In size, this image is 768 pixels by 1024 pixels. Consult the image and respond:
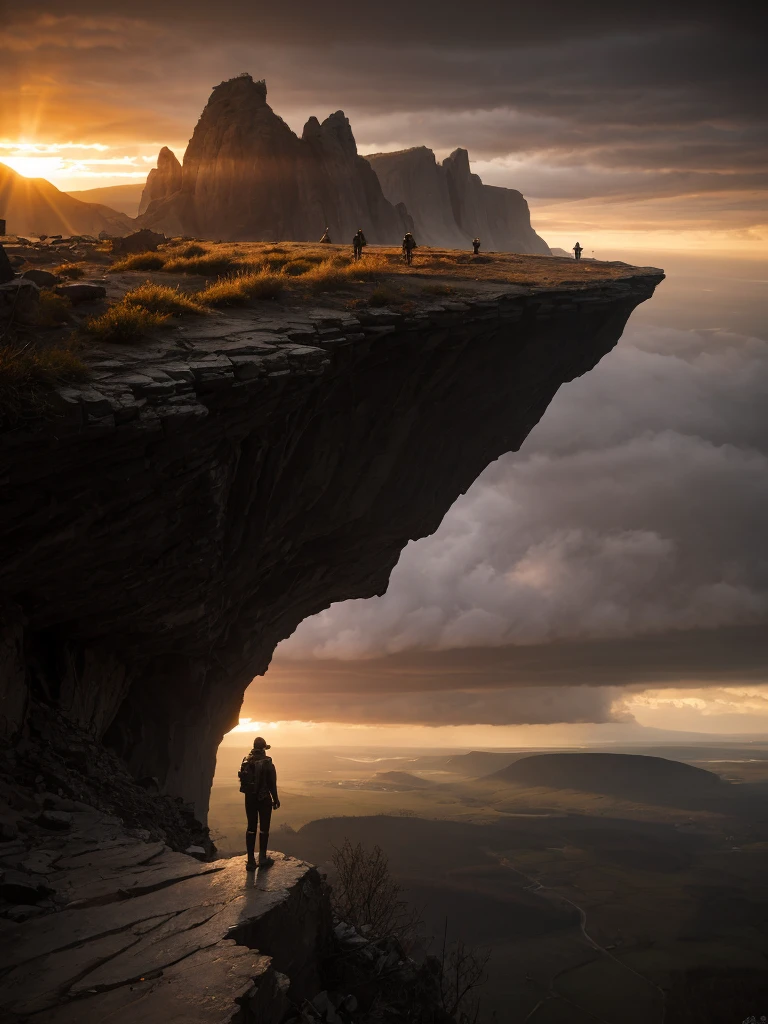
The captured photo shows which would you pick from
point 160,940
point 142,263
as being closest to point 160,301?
point 142,263

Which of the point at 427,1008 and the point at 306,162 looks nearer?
the point at 427,1008

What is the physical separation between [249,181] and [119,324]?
73.4 metres

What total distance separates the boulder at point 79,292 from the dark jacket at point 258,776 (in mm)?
13248

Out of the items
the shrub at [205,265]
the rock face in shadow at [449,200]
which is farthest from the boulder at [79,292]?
the rock face in shadow at [449,200]

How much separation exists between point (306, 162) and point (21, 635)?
81.9 metres

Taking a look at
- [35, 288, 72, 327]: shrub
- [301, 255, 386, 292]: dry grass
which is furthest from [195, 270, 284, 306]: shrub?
[35, 288, 72, 327]: shrub

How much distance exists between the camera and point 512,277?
36344 mm

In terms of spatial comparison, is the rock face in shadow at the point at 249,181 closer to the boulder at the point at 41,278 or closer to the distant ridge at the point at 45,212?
the distant ridge at the point at 45,212

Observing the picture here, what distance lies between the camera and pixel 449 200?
501 feet

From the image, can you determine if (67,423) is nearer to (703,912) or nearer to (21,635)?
(21,635)

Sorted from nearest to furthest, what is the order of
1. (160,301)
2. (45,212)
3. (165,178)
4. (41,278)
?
(160,301) → (41,278) → (45,212) → (165,178)

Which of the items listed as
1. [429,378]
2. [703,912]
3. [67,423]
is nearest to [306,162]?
[429,378]

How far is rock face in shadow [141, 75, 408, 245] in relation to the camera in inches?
3383

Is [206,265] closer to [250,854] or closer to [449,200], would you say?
[250,854]
